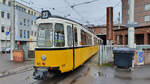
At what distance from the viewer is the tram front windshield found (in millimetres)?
5506

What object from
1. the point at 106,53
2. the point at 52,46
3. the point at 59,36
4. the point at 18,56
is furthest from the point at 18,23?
the point at 52,46

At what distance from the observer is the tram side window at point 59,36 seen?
18.2ft

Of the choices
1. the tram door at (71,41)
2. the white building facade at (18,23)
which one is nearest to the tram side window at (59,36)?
the tram door at (71,41)

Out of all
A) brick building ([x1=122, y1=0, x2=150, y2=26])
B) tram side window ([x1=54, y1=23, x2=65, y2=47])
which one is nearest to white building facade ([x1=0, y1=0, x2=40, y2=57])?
tram side window ([x1=54, y1=23, x2=65, y2=47])

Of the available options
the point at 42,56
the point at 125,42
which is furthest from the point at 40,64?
the point at 125,42

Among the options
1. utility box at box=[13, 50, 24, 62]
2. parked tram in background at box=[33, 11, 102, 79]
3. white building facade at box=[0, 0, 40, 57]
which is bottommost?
utility box at box=[13, 50, 24, 62]

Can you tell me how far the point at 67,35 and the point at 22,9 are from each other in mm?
30524

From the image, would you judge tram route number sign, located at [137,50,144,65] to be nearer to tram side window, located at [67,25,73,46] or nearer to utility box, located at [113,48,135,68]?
utility box, located at [113,48,135,68]

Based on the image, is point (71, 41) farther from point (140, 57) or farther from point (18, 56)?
point (18, 56)

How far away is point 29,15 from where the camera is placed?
33.4 m

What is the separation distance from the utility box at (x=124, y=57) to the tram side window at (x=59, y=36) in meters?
3.98

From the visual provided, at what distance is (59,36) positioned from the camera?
18.7 feet

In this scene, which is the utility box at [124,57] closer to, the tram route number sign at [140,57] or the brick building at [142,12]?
the tram route number sign at [140,57]

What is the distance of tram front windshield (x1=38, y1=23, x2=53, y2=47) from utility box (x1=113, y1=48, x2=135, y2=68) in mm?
4598
